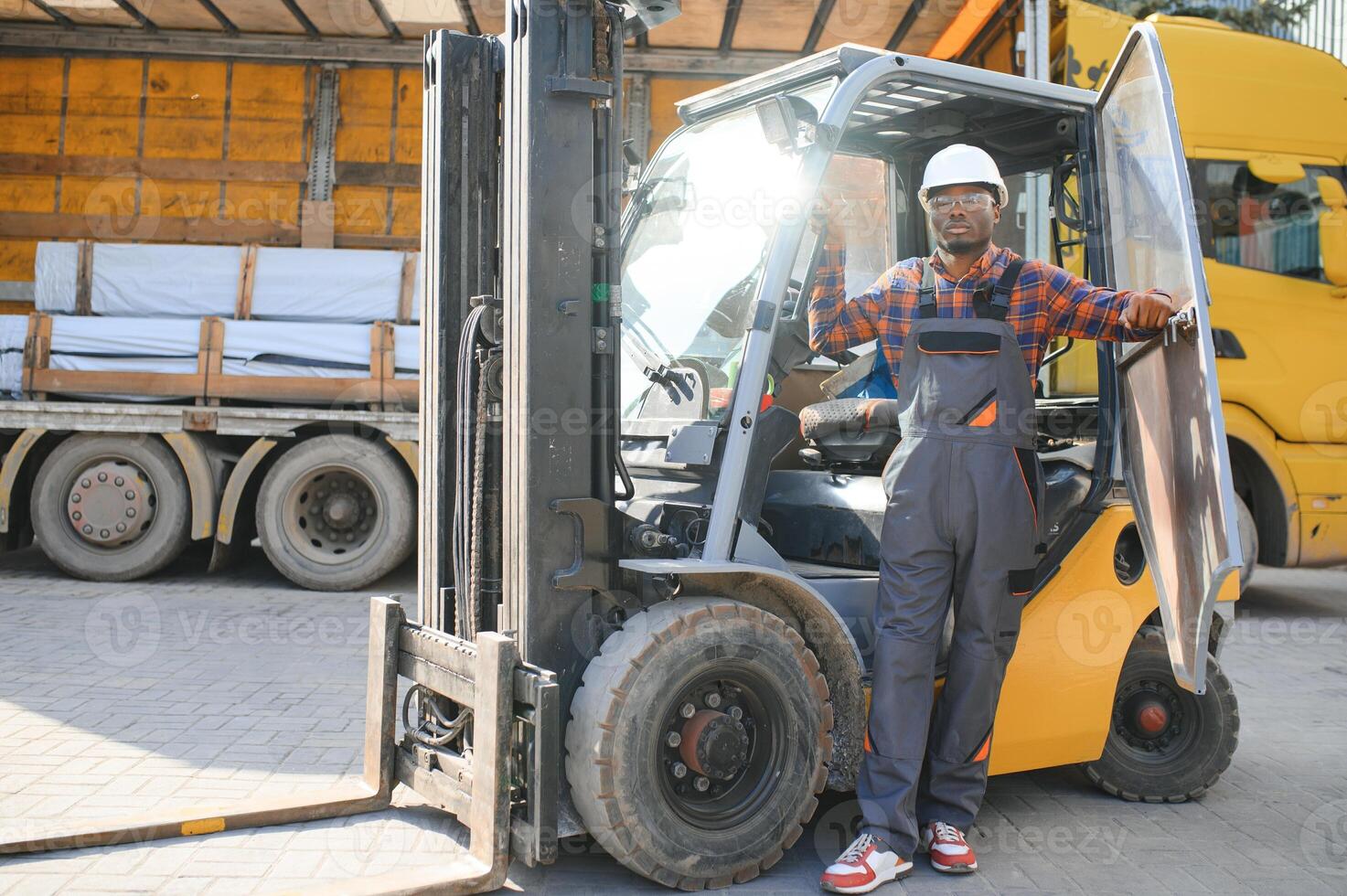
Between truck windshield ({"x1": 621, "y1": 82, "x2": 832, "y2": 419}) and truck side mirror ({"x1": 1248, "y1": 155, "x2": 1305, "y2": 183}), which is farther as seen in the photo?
truck side mirror ({"x1": 1248, "y1": 155, "x2": 1305, "y2": 183})

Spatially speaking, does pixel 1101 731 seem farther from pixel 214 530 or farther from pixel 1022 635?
pixel 214 530

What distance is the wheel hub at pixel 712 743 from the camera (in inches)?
128

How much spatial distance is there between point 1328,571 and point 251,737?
9772 mm

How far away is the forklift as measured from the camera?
3.18 metres

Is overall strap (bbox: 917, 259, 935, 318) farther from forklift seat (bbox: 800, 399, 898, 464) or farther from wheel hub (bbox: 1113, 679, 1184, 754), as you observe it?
wheel hub (bbox: 1113, 679, 1184, 754)

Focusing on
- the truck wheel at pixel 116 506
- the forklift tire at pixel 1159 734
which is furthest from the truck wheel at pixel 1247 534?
the truck wheel at pixel 116 506

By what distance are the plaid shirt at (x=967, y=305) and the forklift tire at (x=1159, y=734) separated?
4.28 feet

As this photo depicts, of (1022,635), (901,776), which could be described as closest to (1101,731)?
(1022,635)

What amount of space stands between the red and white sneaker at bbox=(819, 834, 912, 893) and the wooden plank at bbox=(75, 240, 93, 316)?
7277 millimetres

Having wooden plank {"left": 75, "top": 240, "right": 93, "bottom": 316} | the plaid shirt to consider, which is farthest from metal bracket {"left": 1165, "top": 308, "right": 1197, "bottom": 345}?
wooden plank {"left": 75, "top": 240, "right": 93, "bottom": 316}

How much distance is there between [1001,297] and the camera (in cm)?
352

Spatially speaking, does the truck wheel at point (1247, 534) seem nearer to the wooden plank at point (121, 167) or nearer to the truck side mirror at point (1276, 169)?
the truck side mirror at point (1276, 169)

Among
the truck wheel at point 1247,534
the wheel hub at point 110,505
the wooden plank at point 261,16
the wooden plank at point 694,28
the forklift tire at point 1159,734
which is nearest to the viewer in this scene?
the forklift tire at point 1159,734

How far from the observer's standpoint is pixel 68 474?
8359 mm
